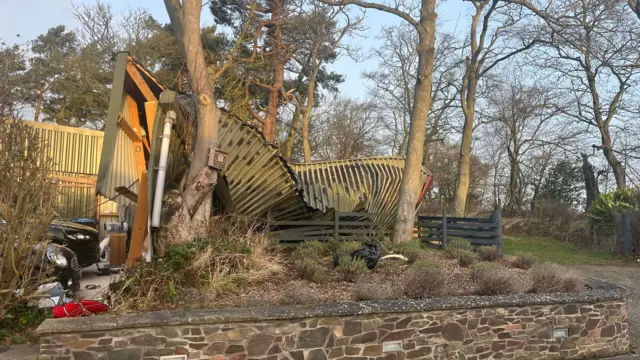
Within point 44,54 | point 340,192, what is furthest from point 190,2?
point 44,54

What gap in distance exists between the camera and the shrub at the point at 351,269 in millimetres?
7633

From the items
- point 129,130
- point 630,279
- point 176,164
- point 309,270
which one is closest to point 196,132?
point 176,164

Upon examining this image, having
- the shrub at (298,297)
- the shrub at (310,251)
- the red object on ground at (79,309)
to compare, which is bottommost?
the red object on ground at (79,309)

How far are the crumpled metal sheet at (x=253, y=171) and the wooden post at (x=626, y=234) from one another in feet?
37.2

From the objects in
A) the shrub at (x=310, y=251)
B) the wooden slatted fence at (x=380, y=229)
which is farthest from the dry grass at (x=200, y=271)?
the wooden slatted fence at (x=380, y=229)

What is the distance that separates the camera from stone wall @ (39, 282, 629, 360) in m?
5.23

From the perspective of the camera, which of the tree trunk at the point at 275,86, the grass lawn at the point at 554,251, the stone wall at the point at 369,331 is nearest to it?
the stone wall at the point at 369,331

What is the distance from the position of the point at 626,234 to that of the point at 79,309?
51.8 feet

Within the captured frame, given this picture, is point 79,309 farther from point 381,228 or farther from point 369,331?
point 381,228

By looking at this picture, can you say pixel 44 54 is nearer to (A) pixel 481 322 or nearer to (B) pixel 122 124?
(B) pixel 122 124

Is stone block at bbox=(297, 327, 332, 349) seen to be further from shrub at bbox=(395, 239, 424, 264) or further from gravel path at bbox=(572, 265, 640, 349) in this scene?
gravel path at bbox=(572, 265, 640, 349)

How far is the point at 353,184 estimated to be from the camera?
41.3 feet

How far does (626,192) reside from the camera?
1706 cm

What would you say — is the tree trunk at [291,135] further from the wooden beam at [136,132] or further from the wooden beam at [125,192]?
the wooden beam at [125,192]
